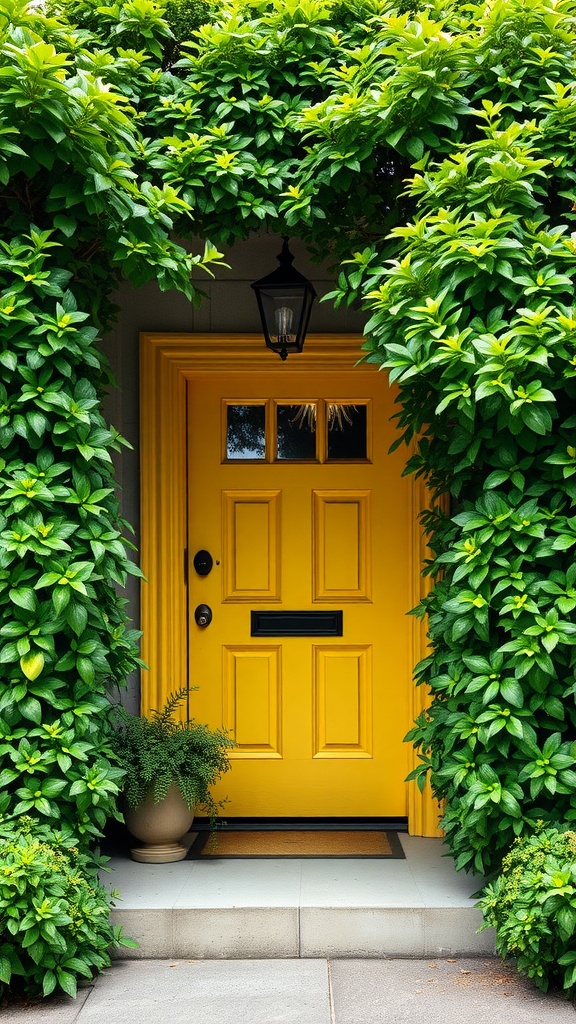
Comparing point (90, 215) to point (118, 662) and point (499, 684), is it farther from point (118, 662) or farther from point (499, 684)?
point (499, 684)

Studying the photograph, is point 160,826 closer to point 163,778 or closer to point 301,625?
point 163,778

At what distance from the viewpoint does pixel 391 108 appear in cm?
339

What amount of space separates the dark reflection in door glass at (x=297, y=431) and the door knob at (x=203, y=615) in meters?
0.83

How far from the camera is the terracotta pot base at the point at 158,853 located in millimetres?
4117

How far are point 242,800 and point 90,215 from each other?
9.10 feet

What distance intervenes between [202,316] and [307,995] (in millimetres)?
2965

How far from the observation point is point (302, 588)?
15.5 feet

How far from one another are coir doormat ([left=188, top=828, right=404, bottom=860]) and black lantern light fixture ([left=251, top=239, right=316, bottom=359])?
2184 mm

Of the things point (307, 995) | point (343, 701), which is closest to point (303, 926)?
point (307, 995)

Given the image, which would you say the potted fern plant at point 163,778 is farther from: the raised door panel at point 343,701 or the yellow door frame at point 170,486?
the raised door panel at point 343,701

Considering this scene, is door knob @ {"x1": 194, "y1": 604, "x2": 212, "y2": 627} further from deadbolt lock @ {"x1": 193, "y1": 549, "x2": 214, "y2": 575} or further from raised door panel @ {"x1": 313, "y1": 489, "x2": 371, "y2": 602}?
raised door panel @ {"x1": 313, "y1": 489, "x2": 371, "y2": 602}

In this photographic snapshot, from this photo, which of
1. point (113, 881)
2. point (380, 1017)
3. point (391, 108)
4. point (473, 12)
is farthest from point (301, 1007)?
point (473, 12)

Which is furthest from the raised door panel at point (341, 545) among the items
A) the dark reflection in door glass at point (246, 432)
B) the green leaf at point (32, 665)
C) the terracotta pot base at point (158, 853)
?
the green leaf at point (32, 665)

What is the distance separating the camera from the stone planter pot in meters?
4.05
